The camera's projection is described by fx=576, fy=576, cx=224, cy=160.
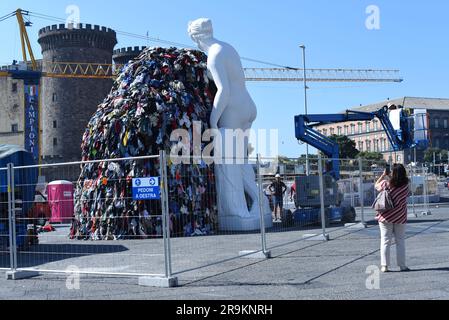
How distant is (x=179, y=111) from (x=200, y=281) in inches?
358

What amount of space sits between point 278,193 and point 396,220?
6672 mm

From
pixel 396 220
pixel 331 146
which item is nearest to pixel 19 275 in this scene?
pixel 396 220

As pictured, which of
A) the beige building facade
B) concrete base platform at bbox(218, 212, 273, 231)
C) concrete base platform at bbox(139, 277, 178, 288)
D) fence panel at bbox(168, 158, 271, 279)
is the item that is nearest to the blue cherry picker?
concrete base platform at bbox(218, 212, 273, 231)

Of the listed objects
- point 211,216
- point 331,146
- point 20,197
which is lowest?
point 211,216

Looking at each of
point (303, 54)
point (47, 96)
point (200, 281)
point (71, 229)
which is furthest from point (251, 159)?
point (47, 96)

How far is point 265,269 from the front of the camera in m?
9.86

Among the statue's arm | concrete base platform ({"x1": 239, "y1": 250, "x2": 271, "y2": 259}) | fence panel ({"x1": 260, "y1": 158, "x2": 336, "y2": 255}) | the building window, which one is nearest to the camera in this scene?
concrete base platform ({"x1": 239, "y1": 250, "x2": 271, "y2": 259})

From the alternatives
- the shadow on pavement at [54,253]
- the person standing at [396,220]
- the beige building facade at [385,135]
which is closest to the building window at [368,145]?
the beige building facade at [385,135]

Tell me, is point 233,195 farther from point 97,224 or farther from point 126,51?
point 126,51

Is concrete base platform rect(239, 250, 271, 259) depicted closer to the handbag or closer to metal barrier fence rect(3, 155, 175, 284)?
metal barrier fence rect(3, 155, 175, 284)

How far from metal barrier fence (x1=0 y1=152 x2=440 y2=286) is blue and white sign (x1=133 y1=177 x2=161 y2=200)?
0.02 metres

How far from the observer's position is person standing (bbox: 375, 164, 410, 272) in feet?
29.7

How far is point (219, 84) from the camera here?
58.5 feet

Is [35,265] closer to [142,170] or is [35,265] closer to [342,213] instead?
[142,170]
